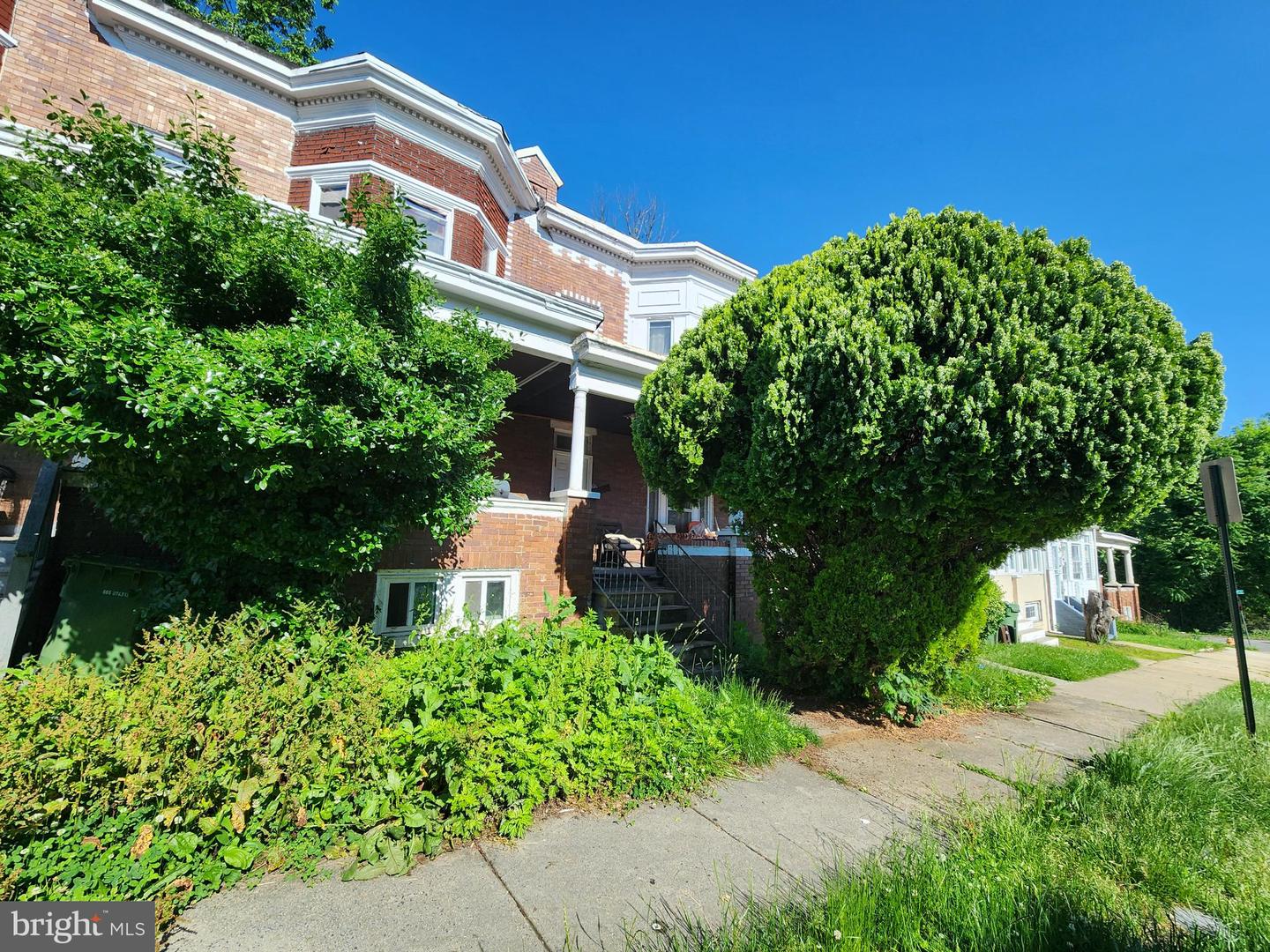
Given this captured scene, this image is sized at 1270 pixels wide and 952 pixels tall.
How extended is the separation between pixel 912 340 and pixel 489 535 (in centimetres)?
536

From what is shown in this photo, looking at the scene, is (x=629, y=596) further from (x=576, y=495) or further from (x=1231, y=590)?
(x=1231, y=590)

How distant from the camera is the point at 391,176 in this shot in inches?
364

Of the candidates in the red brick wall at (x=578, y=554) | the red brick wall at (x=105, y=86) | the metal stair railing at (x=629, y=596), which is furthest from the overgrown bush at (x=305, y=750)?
the red brick wall at (x=105, y=86)

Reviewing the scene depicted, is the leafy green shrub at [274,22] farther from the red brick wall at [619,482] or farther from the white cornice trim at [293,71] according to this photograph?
the red brick wall at [619,482]

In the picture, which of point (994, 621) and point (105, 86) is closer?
point (105, 86)

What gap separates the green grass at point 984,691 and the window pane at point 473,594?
580cm

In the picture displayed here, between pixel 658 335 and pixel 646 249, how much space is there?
2224mm

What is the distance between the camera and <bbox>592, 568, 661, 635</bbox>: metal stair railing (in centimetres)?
780

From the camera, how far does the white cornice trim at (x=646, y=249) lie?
512 inches

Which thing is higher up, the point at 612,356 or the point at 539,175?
the point at 539,175

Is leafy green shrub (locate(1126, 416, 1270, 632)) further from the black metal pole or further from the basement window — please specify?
the basement window

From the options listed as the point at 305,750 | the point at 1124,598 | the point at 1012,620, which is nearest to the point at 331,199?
the point at 305,750

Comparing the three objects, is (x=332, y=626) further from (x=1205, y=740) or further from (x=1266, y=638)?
(x=1266, y=638)

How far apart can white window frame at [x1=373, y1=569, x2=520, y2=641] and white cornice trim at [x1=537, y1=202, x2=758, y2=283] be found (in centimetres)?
908
